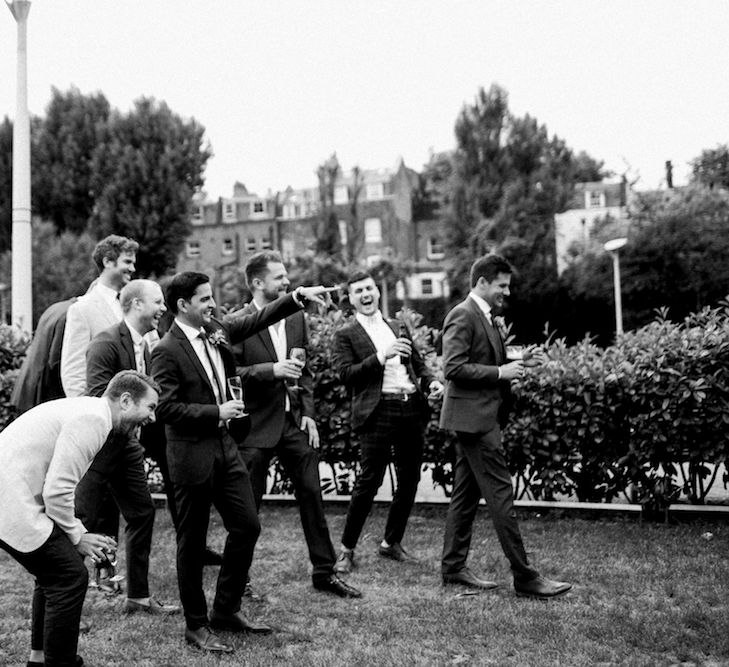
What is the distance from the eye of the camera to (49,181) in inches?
1731

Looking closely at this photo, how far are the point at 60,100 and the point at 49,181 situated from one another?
185 inches

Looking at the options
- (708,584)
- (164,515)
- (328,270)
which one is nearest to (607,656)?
(708,584)

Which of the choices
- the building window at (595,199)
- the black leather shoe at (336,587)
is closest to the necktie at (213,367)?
the black leather shoe at (336,587)

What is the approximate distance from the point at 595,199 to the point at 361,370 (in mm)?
59625

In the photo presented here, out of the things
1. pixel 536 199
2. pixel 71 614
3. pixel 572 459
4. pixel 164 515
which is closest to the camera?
pixel 71 614

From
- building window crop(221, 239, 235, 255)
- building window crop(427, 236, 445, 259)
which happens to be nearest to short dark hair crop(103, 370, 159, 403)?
building window crop(427, 236, 445, 259)

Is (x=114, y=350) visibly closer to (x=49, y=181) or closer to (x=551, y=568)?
(x=551, y=568)

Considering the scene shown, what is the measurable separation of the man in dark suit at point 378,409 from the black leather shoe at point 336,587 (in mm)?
565

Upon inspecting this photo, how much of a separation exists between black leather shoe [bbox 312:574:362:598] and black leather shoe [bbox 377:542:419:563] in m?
1.02

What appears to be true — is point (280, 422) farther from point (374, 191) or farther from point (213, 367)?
point (374, 191)

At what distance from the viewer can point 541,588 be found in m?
5.80

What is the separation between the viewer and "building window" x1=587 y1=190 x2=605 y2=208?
6256 cm

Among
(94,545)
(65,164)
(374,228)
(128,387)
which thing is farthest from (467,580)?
(374,228)

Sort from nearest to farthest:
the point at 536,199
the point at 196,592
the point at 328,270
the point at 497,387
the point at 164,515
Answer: the point at 196,592 < the point at 497,387 < the point at 164,515 < the point at 328,270 < the point at 536,199
